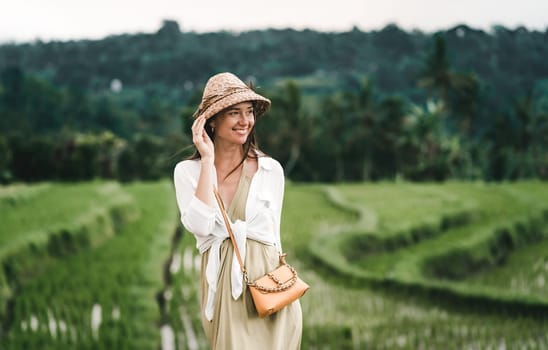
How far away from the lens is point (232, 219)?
2074mm

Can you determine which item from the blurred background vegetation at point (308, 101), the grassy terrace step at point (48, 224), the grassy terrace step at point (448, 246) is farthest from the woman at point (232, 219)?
the blurred background vegetation at point (308, 101)

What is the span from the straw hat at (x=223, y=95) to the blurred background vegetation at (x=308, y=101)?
17.9 meters

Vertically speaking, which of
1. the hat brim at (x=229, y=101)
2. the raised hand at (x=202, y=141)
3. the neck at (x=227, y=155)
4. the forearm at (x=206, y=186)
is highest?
the hat brim at (x=229, y=101)

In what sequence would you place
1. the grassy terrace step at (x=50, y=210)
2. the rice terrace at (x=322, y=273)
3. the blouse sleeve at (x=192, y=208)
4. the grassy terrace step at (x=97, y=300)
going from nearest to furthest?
the blouse sleeve at (x=192, y=208)
the grassy terrace step at (x=97, y=300)
the rice terrace at (x=322, y=273)
the grassy terrace step at (x=50, y=210)

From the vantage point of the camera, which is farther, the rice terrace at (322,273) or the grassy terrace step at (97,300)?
the rice terrace at (322,273)

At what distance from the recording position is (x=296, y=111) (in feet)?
90.1

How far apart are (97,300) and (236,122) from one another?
164 inches

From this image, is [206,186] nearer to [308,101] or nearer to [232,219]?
[232,219]

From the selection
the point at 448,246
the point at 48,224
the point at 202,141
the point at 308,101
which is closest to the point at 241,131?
the point at 202,141

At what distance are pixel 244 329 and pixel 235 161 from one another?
20.8 inches

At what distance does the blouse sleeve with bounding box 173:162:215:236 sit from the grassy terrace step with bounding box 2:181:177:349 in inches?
107

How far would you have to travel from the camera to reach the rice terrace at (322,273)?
5.12 meters

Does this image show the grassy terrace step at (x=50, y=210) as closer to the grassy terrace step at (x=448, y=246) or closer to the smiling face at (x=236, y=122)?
the grassy terrace step at (x=448, y=246)

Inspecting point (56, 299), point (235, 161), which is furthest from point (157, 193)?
point (235, 161)
